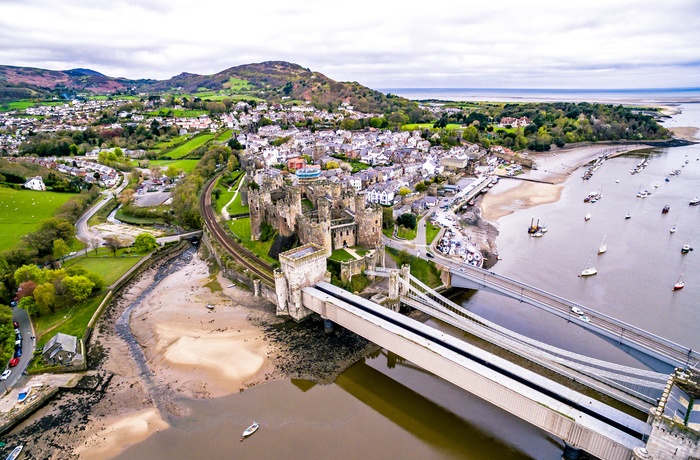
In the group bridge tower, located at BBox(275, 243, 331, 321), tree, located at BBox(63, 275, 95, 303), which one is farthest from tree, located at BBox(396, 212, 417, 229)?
tree, located at BBox(63, 275, 95, 303)

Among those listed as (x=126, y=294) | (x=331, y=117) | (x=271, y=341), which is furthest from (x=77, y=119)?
(x=271, y=341)

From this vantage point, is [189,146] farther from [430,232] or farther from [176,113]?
[430,232]

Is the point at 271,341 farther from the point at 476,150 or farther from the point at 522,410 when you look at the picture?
the point at 476,150

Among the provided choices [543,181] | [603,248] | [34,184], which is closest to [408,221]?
[603,248]

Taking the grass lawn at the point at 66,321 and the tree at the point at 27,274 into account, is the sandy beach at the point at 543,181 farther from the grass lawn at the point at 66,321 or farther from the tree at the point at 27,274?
the tree at the point at 27,274

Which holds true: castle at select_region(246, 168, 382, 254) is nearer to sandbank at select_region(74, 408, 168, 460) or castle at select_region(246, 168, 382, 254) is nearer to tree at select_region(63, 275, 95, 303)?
tree at select_region(63, 275, 95, 303)
